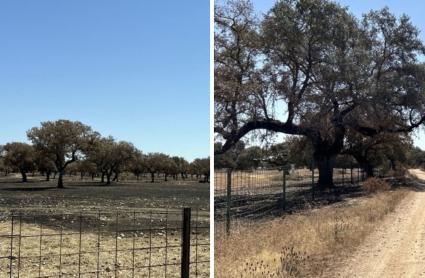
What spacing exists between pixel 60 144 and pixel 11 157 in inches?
455

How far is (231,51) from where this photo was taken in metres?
11.7

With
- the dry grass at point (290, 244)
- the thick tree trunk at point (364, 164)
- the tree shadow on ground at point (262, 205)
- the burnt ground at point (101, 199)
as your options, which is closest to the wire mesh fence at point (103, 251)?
the dry grass at point (290, 244)

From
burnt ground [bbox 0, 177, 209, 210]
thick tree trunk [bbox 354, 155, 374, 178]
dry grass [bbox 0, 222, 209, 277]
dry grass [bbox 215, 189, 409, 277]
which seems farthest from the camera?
thick tree trunk [bbox 354, 155, 374, 178]

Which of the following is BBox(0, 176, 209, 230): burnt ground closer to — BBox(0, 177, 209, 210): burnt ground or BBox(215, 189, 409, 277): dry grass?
BBox(0, 177, 209, 210): burnt ground

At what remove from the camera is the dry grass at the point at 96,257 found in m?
6.84

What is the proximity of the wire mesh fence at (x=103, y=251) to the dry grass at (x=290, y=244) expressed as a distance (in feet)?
1.68

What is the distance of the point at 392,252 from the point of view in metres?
6.53

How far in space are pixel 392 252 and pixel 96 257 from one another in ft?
14.4

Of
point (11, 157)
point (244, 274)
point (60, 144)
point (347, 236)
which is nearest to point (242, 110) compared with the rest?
point (347, 236)

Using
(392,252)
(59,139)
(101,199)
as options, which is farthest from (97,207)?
(59,139)

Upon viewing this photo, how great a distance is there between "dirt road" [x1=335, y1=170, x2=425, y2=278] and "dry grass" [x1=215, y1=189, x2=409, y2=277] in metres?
0.21

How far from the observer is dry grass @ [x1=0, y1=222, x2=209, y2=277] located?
6.84 metres

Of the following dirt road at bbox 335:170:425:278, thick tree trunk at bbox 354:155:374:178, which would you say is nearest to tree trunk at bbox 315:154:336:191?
thick tree trunk at bbox 354:155:374:178

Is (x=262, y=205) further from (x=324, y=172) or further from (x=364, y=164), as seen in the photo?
(x=364, y=164)
